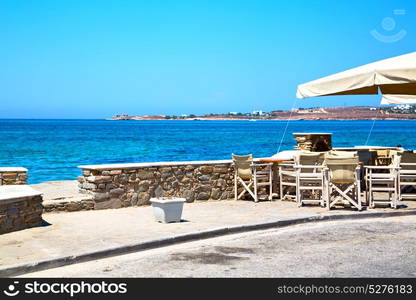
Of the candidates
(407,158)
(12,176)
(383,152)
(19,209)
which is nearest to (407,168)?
(407,158)

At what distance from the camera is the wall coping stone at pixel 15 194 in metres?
8.98

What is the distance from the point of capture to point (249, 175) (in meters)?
13.0

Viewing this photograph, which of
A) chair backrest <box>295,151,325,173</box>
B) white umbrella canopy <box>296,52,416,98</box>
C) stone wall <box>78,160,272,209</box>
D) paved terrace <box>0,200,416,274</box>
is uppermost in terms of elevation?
white umbrella canopy <box>296,52,416,98</box>

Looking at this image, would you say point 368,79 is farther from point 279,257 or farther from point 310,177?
point 279,257

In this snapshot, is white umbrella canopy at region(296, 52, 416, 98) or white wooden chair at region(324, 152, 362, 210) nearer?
white umbrella canopy at region(296, 52, 416, 98)

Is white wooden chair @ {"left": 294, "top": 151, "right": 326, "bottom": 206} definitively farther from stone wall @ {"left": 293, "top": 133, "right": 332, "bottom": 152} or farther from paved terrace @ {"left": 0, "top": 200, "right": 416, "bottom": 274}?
stone wall @ {"left": 293, "top": 133, "right": 332, "bottom": 152}

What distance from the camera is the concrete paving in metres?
6.72

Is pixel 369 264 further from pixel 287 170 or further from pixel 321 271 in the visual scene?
pixel 287 170

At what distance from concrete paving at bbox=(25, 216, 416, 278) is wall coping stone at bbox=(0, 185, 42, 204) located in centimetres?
221

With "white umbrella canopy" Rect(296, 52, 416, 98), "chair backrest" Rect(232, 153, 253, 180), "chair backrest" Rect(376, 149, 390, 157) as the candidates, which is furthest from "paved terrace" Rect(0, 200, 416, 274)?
"chair backrest" Rect(376, 149, 390, 157)

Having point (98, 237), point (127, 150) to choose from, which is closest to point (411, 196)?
point (98, 237)

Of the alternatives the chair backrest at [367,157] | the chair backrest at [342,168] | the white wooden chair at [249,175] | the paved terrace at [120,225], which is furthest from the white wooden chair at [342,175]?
the chair backrest at [367,157]

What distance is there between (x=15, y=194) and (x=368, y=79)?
6.29 meters

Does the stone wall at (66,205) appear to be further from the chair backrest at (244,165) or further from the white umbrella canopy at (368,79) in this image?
the white umbrella canopy at (368,79)
